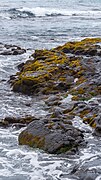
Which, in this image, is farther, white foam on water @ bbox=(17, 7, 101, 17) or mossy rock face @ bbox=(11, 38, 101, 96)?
white foam on water @ bbox=(17, 7, 101, 17)

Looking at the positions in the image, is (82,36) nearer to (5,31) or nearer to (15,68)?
(5,31)

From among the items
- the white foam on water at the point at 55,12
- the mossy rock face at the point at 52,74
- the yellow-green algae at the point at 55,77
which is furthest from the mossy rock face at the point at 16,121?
the white foam on water at the point at 55,12

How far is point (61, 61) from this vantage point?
2106 cm

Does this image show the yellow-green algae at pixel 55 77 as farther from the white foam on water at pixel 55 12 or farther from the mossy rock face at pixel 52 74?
the white foam on water at pixel 55 12

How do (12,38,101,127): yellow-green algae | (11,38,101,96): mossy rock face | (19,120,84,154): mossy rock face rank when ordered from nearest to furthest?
(19,120,84,154): mossy rock face, (12,38,101,127): yellow-green algae, (11,38,101,96): mossy rock face

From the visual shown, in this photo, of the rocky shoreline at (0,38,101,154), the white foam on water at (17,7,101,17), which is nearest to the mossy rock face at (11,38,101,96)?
the rocky shoreline at (0,38,101,154)

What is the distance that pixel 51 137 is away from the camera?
36.6 ft

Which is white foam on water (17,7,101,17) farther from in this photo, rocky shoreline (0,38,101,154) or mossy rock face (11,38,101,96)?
mossy rock face (11,38,101,96)

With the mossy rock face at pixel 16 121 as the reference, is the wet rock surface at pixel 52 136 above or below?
above

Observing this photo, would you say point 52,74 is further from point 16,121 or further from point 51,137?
point 51,137

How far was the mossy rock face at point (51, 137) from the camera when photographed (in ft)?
35.9

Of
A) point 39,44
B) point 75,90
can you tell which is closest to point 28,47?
point 39,44

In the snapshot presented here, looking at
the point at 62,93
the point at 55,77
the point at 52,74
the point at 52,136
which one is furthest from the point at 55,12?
the point at 52,136

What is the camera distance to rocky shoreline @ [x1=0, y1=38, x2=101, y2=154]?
11.3 meters
